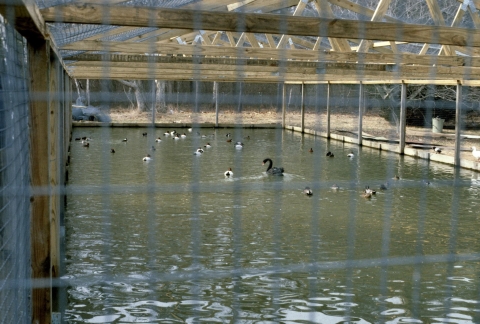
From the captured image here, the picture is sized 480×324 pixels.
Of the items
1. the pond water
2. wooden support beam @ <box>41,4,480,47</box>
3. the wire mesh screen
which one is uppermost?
wooden support beam @ <box>41,4,480,47</box>

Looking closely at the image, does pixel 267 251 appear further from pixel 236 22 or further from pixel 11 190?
pixel 11 190

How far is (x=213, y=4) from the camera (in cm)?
662

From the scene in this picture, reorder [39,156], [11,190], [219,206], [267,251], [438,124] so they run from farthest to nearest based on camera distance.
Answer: [438,124]
[219,206]
[267,251]
[39,156]
[11,190]

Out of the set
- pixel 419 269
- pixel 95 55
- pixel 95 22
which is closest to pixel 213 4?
pixel 95 55

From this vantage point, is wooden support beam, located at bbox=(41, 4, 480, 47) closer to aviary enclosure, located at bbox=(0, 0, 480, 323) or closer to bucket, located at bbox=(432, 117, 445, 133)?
aviary enclosure, located at bbox=(0, 0, 480, 323)

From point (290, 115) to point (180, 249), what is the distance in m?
15.6

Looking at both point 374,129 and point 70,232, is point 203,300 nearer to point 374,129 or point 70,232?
point 70,232

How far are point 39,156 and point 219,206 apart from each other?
412cm

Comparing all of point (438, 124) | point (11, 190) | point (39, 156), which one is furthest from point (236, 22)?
point (438, 124)

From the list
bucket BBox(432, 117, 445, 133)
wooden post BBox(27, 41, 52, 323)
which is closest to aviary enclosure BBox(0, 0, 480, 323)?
wooden post BBox(27, 41, 52, 323)

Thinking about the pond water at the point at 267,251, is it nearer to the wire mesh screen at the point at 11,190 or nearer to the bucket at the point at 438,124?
the wire mesh screen at the point at 11,190

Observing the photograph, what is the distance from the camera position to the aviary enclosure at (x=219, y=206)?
2.31 meters

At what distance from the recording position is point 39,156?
2.39 m

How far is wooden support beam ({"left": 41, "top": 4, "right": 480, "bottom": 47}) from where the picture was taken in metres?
2.37
